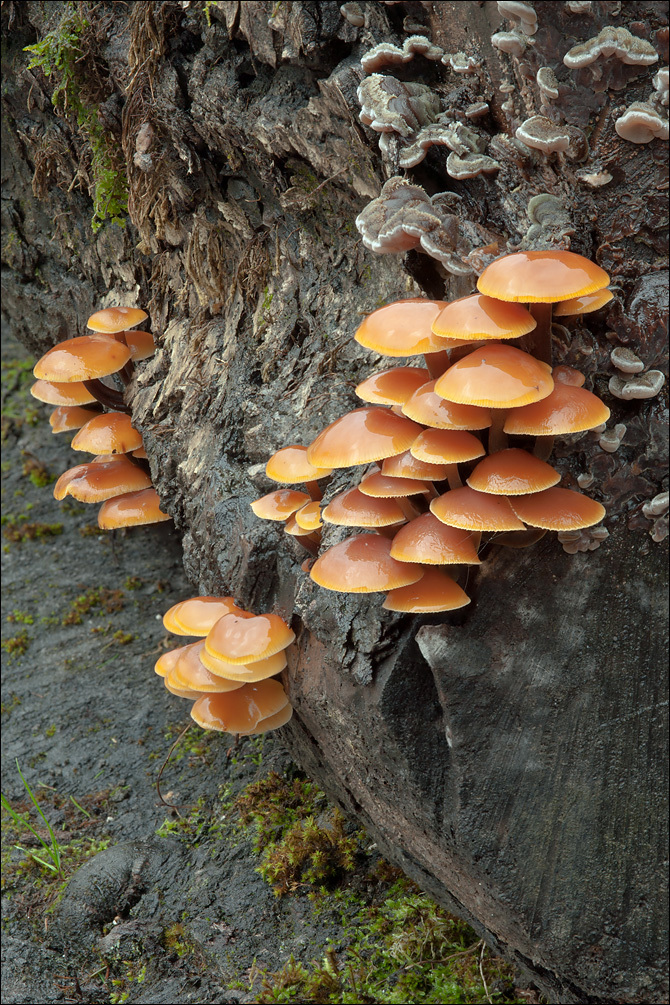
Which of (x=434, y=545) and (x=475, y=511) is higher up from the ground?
(x=475, y=511)

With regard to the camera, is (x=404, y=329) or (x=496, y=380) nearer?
(x=496, y=380)

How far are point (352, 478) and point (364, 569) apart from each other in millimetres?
701

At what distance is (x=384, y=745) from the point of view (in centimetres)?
281

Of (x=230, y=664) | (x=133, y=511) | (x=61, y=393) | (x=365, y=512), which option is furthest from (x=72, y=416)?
(x=365, y=512)

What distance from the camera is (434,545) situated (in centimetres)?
229

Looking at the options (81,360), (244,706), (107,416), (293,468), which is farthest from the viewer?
(107,416)

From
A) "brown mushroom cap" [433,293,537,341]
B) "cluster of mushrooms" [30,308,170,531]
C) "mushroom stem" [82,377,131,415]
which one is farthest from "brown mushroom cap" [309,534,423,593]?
"mushroom stem" [82,377,131,415]

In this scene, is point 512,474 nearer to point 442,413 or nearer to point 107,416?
point 442,413

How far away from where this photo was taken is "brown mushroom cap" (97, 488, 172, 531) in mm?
4645

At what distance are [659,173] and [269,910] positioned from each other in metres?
3.58

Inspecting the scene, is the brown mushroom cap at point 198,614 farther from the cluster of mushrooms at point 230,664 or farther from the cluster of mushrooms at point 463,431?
the cluster of mushrooms at point 463,431

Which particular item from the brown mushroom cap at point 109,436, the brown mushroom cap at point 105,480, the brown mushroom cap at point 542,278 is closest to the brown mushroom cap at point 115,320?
the brown mushroom cap at point 109,436

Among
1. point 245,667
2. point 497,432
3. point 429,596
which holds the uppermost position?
point 497,432

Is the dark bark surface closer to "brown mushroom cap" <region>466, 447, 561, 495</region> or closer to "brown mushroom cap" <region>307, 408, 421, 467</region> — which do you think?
"brown mushroom cap" <region>466, 447, 561, 495</region>
